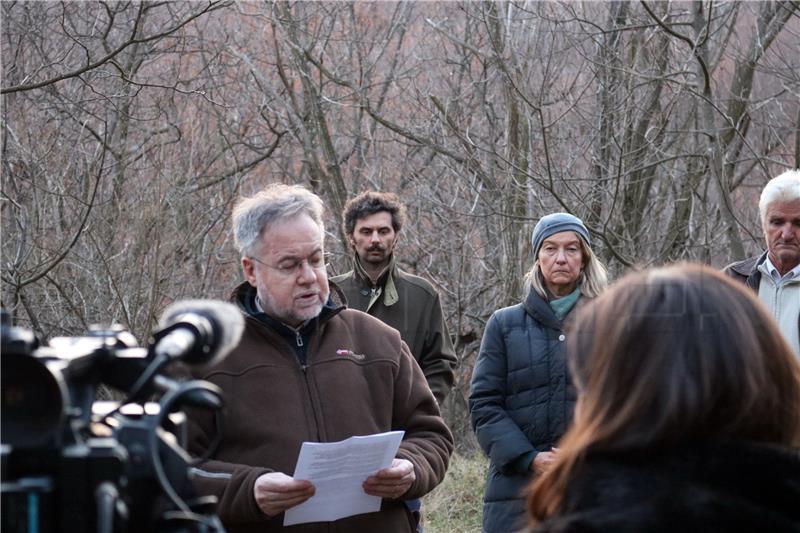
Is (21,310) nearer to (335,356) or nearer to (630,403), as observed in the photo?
(335,356)

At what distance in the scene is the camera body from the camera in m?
1.86

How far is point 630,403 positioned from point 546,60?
921cm

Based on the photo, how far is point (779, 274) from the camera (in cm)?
513

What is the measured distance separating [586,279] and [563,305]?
200mm

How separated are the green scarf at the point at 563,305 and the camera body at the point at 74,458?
322cm

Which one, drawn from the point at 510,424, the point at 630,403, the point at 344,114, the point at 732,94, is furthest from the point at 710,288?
the point at 344,114

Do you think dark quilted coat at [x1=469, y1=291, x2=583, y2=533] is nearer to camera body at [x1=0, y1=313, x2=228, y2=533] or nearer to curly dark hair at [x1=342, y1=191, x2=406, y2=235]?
curly dark hair at [x1=342, y1=191, x2=406, y2=235]

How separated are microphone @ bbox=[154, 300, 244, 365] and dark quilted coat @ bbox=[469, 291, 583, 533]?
2.72 m

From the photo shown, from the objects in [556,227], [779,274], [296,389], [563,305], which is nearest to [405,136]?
[556,227]

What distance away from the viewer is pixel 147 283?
31.6 ft

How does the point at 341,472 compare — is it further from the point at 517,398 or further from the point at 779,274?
the point at 779,274

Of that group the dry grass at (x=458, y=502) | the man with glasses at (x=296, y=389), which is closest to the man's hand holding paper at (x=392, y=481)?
the man with glasses at (x=296, y=389)

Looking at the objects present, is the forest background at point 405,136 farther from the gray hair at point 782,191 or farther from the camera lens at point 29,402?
the camera lens at point 29,402

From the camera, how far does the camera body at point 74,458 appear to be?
1855mm
